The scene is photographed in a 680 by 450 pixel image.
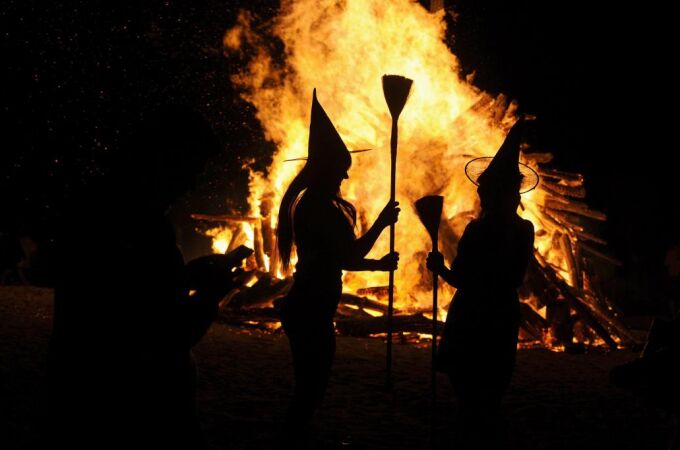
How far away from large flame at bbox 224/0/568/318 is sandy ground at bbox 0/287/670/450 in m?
2.90

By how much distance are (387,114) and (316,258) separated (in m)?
8.11

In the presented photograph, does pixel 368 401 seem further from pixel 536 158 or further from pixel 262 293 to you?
pixel 536 158

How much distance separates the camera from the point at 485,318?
12.4ft

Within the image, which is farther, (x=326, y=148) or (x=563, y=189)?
(x=563, y=189)

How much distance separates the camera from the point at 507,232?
382 centimetres

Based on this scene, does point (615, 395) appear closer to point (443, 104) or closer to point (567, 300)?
point (567, 300)

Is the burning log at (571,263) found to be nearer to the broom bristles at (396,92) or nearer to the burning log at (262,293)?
the burning log at (262,293)

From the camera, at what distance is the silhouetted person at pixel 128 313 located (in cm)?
184

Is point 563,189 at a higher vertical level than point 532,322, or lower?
higher

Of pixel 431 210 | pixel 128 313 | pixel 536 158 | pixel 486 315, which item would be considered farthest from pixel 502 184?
pixel 536 158

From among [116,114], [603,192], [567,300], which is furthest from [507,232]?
[603,192]

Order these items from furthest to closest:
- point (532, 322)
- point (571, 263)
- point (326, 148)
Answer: point (571, 263) < point (532, 322) < point (326, 148)

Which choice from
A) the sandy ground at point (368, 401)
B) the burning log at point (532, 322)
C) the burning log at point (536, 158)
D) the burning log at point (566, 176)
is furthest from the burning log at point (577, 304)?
the burning log at point (536, 158)

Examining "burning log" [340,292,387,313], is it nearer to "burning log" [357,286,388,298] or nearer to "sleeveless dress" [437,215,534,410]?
"burning log" [357,286,388,298]
